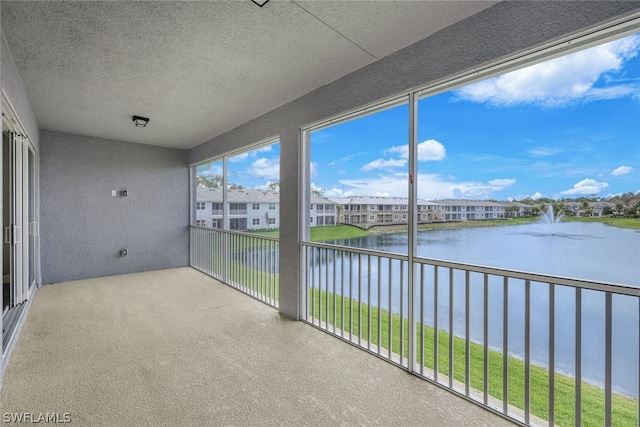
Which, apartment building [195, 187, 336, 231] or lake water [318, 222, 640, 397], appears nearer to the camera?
lake water [318, 222, 640, 397]

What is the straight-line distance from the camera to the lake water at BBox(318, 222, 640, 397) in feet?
4.70

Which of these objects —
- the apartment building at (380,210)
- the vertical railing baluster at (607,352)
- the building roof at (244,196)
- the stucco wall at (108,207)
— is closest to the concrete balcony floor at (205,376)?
the vertical railing baluster at (607,352)

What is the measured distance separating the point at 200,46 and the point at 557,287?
281 cm

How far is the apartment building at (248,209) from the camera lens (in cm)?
309

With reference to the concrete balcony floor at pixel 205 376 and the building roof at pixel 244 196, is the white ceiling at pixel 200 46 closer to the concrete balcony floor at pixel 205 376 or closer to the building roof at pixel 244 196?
the building roof at pixel 244 196

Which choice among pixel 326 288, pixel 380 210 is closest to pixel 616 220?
pixel 380 210

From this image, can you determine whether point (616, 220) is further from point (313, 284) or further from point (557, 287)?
point (313, 284)

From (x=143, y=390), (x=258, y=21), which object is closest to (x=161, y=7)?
(x=258, y=21)

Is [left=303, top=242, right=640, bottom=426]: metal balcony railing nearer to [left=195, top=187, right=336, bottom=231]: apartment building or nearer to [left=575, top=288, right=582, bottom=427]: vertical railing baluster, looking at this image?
[left=575, top=288, right=582, bottom=427]: vertical railing baluster

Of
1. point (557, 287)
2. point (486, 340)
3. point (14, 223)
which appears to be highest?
point (14, 223)

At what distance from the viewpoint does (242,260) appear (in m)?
4.24

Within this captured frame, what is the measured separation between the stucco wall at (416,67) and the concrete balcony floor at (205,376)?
31.9 inches

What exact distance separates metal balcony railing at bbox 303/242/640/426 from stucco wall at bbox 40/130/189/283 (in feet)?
13.7

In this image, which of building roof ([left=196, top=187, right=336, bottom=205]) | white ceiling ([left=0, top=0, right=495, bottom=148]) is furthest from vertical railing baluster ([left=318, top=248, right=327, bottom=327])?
white ceiling ([left=0, top=0, right=495, bottom=148])
